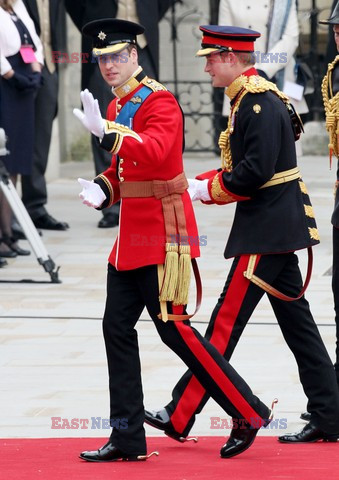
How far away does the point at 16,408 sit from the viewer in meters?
6.07

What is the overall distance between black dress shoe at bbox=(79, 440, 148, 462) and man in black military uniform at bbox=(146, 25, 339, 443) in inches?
9.6

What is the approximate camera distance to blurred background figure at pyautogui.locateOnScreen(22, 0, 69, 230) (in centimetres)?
1040

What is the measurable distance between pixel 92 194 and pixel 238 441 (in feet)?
3.43

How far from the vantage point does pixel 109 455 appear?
202 inches

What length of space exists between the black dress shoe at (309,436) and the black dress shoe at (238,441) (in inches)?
12.9

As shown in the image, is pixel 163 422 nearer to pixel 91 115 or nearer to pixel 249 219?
pixel 249 219

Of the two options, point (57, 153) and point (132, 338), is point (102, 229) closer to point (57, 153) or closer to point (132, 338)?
point (57, 153)

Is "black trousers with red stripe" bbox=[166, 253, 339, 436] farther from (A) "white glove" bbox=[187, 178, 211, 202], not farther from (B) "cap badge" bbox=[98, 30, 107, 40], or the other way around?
(B) "cap badge" bbox=[98, 30, 107, 40]

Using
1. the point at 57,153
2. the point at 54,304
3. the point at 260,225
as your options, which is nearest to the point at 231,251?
the point at 260,225

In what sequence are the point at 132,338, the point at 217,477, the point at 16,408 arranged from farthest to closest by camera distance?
1. the point at 16,408
2. the point at 132,338
3. the point at 217,477

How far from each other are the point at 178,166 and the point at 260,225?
1.28ft

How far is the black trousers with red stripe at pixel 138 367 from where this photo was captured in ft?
16.8

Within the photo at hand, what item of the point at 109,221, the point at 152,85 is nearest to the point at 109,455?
the point at 152,85

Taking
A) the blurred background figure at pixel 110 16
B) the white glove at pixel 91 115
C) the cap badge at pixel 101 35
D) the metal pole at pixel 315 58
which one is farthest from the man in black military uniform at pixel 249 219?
the metal pole at pixel 315 58
